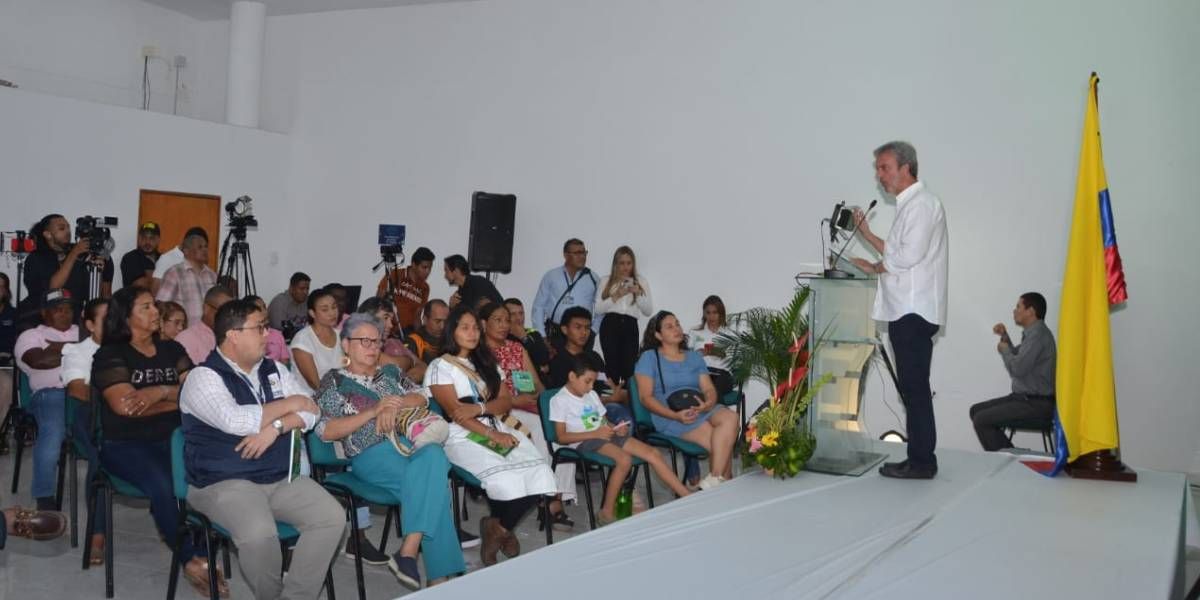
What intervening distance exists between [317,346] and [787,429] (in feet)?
7.97

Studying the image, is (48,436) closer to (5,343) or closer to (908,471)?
(5,343)

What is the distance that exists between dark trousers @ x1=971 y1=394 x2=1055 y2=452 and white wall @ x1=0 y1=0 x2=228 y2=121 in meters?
8.56

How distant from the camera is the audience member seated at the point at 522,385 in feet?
17.4

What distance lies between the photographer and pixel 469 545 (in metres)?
4.96

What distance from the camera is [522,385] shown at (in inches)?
212

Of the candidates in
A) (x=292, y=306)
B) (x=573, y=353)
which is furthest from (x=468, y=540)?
(x=292, y=306)

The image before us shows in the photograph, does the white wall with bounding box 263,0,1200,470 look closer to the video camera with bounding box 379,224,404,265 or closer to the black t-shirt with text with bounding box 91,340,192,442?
the video camera with bounding box 379,224,404,265

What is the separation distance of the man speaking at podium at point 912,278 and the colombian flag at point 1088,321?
82 cm

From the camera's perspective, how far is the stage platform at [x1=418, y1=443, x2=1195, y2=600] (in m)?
3.07

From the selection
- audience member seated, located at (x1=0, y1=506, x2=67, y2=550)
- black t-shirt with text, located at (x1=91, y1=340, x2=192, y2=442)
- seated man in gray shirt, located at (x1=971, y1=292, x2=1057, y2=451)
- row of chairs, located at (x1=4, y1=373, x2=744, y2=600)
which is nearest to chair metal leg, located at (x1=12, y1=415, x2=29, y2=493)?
row of chairs, located at (x1=4, y1=373, x2=744, y2=600)

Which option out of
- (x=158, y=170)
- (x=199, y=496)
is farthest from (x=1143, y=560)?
(x=158, y=170)

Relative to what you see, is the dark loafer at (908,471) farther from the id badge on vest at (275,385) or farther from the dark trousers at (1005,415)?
the id badge on vest at (275,385)

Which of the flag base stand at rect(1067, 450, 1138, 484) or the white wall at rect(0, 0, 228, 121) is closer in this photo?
the flag base stand at rect(1067, 450, 1138, 484)

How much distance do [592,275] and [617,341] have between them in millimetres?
651
